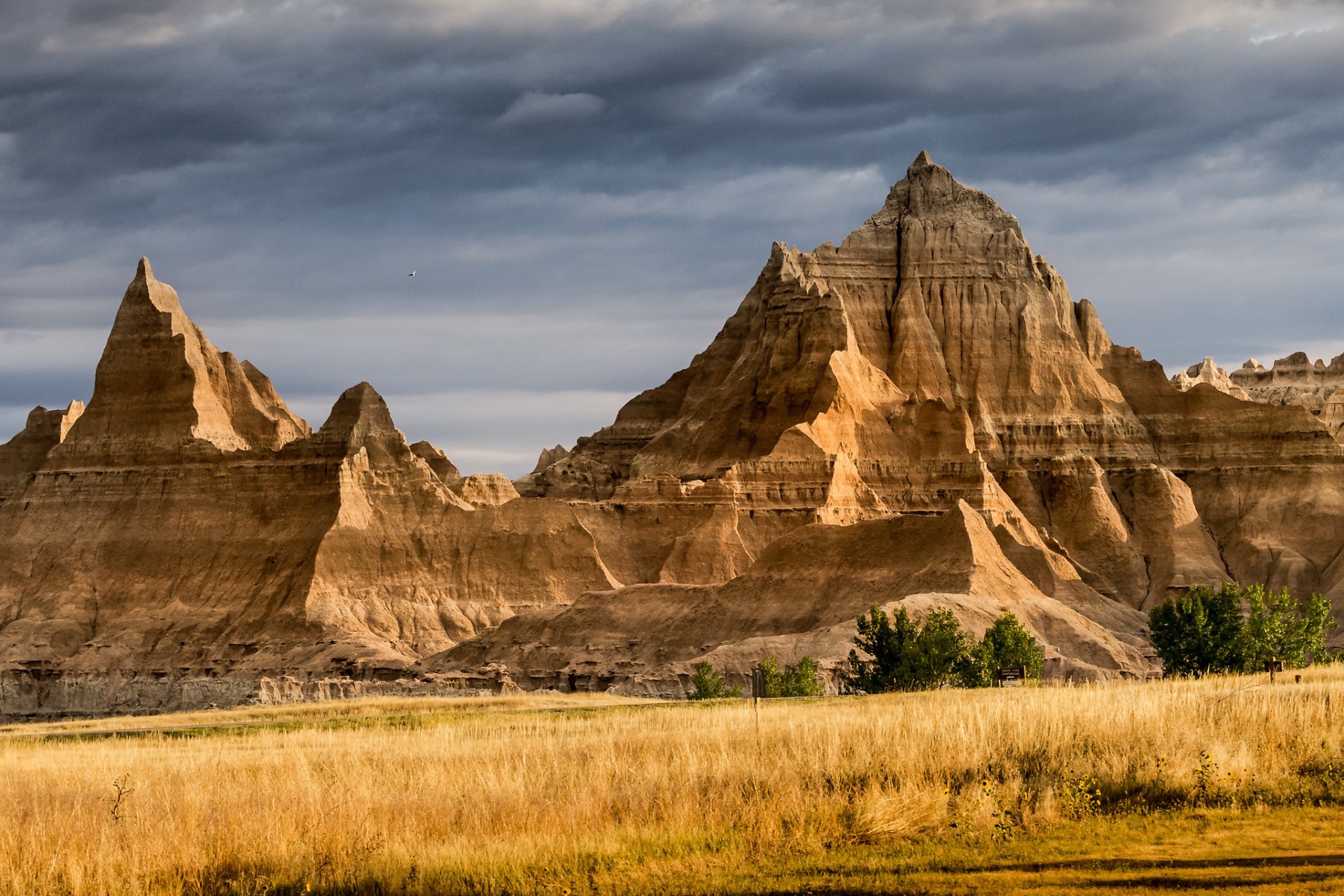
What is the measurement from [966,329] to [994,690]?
132 meters

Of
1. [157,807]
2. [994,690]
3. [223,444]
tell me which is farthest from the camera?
[223,444]

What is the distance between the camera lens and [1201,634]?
79688mm

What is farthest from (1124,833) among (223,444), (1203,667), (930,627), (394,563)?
(223,444)

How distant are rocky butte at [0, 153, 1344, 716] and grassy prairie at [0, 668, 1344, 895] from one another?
67.1 m

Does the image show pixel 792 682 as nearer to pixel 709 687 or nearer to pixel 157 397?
pixel 709 687

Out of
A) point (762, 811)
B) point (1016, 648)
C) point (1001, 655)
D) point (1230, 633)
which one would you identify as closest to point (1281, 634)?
point (1230, 633)

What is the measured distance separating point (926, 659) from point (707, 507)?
3103 inches

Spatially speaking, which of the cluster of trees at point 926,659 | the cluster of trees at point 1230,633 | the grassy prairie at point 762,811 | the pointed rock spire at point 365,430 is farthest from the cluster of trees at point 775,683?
the pointed rock spire at point 365,430

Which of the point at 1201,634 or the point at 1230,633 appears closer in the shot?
the point at 1201,634

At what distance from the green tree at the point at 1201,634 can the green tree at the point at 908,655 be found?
8.46 metres

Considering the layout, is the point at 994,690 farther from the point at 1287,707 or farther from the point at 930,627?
the point at 930,627

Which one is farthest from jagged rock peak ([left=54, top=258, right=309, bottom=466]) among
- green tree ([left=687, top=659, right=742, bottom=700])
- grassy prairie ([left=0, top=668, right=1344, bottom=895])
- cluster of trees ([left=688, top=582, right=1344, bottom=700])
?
grassy prairie ([left=0, top=668, right=1344, bottom=895])

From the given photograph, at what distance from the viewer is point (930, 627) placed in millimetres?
74500

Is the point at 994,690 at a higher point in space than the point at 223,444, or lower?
lower
